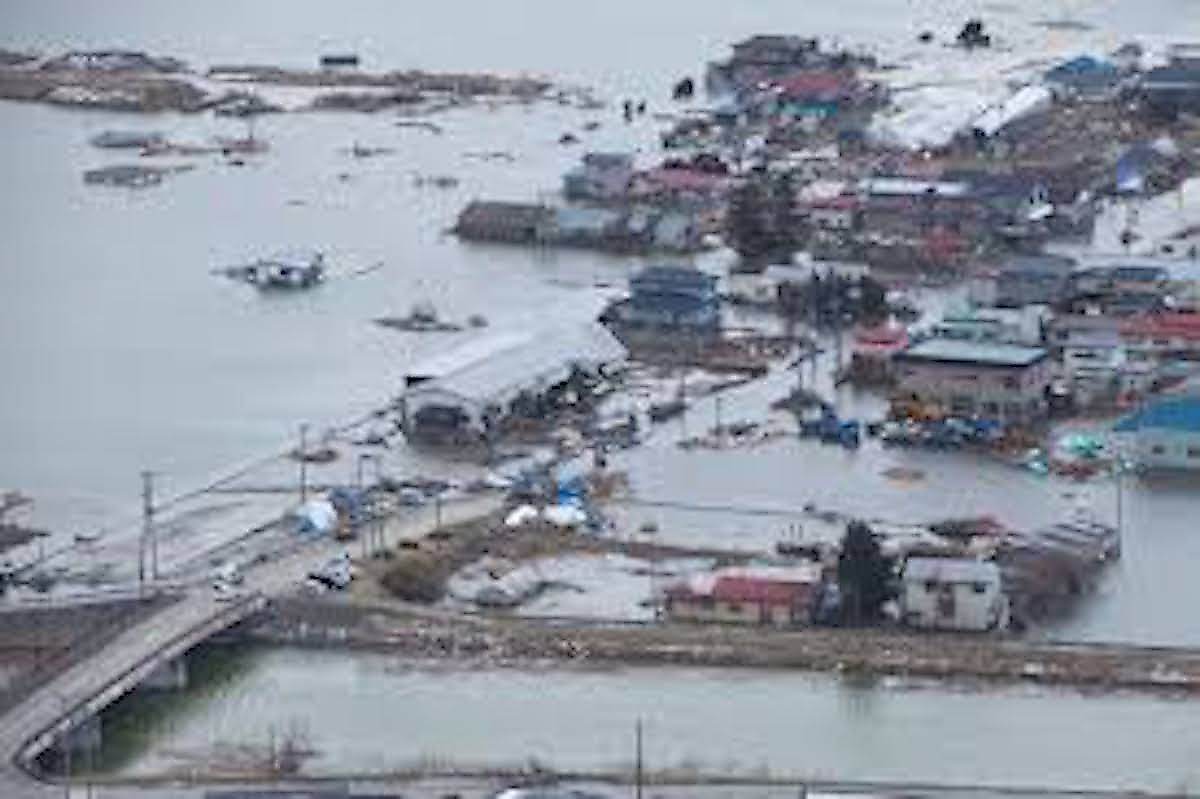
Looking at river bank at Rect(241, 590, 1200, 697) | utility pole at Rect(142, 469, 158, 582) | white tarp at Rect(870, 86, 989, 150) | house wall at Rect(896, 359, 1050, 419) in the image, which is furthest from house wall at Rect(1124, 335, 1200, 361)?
white tarp at Rect(870, 86, 989, 150)

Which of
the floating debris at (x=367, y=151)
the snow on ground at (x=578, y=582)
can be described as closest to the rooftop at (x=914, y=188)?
the floating debris at (x=367, y=151)

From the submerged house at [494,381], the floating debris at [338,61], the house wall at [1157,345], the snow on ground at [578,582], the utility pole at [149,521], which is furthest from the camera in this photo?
the floating debris at [338,61]

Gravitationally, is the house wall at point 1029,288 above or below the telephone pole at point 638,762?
above

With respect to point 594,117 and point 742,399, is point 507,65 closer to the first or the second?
point 594,117

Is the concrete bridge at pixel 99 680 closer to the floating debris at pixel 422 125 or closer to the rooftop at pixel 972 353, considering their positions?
the rooftop at pixel 972 353

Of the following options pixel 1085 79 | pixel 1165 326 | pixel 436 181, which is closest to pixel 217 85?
pixel 436 181

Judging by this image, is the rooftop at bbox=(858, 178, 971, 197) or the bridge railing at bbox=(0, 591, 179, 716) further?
the rooftop at bbox=(858, 178, 971, 197)

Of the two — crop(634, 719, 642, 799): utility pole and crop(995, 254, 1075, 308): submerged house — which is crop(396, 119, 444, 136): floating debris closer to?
crop(995, 254, 1075, 308): submerged house

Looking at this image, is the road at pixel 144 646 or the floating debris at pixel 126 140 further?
the floating debris at pixel 126 140
